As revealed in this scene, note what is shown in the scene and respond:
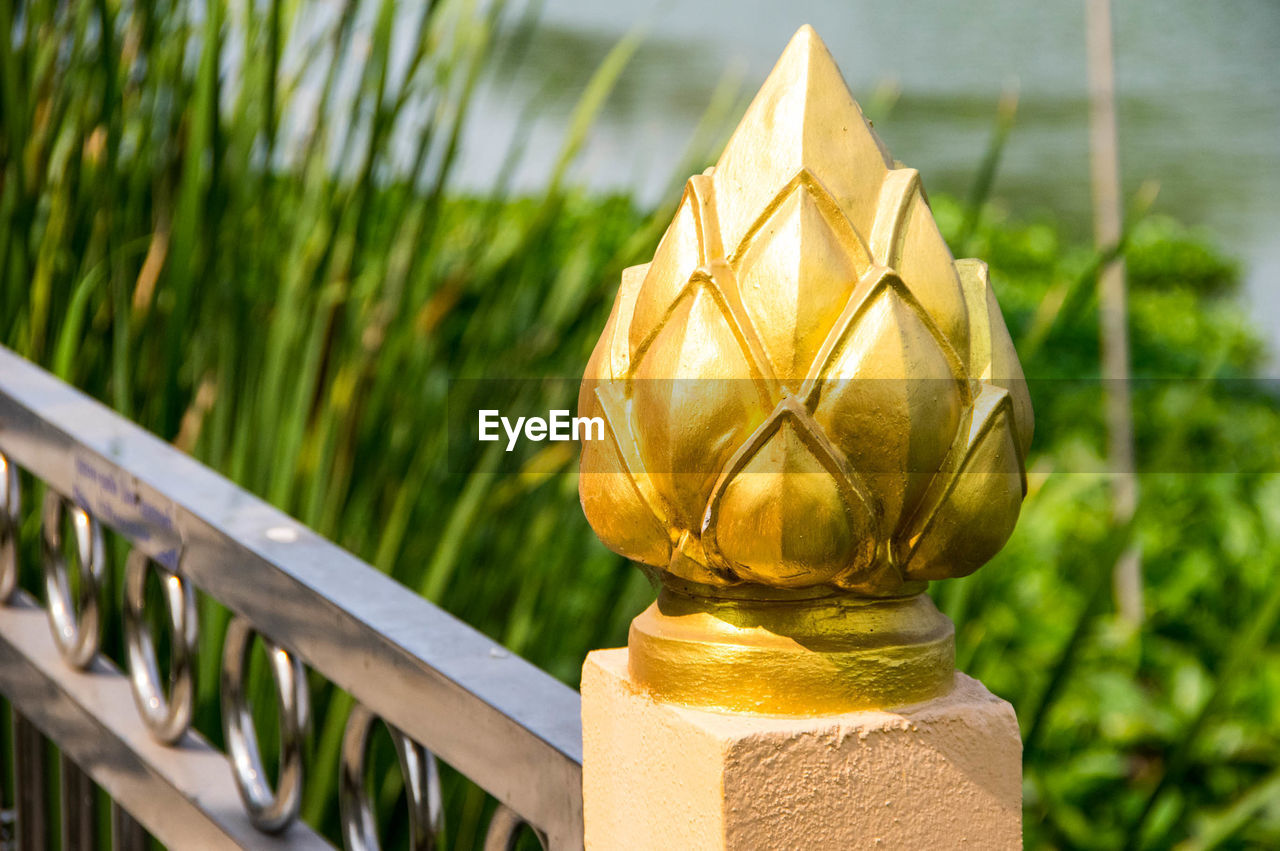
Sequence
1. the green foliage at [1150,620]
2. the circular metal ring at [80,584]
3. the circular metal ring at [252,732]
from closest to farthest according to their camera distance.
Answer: the circular metal ring at [252,732] → the circular metal ring at [80,584] → the green foliage at [1150,620]

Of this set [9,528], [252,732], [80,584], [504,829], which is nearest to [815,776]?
[504,829]

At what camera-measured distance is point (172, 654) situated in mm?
718

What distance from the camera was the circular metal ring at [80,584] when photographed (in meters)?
0.79

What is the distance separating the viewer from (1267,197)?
282cm

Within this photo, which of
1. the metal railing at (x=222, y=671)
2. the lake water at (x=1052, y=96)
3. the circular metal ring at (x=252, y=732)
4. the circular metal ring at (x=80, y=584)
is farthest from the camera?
the lake water at (x=1052, y=96)

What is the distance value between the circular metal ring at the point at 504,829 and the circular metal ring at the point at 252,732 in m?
0.16

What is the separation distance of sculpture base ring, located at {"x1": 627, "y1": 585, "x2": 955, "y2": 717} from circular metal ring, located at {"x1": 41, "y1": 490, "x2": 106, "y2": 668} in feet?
1.83

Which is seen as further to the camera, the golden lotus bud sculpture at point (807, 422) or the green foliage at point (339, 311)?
the green foliage at point (339, 311)

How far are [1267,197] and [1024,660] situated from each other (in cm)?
159

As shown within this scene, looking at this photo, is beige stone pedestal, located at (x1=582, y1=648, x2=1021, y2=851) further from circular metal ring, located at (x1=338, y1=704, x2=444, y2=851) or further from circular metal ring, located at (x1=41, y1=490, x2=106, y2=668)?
circular metal ring, located at (x1=41, y1=490, x2=106, y2=668)

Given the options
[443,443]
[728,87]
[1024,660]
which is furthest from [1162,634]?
[443,443]

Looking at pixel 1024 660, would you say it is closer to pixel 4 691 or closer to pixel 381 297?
pixel 381 297

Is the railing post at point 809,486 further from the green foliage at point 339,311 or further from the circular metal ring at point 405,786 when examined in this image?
the green foliage at point 339,311

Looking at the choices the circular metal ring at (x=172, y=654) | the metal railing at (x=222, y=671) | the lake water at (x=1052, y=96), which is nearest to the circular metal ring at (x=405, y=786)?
the metal railing at (x=222, y=671)
